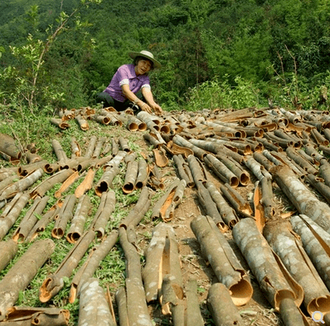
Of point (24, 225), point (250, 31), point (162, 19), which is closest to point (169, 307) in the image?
point (24, 225)

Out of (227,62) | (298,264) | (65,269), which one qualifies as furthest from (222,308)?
(227,62)

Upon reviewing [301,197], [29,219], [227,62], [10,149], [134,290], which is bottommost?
[227,62]

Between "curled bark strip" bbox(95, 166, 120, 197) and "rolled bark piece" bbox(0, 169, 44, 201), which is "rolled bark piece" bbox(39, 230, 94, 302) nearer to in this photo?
"curled bark strip" bbox(95, 166, 120, 197)

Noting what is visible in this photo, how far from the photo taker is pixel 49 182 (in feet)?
14.5

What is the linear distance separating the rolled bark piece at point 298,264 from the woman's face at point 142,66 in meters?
4.89

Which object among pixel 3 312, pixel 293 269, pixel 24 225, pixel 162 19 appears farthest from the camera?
pixel 162 19

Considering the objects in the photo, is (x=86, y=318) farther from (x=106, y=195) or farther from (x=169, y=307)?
(x=106, y=195)

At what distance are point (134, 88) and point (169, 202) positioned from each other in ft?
13.6

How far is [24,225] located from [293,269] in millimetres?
2332

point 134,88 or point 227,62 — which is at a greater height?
point 134,88

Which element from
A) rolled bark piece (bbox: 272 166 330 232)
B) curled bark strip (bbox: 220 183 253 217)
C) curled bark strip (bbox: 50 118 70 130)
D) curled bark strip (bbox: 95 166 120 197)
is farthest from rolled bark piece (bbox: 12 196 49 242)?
rolled bark piece (bbox: 272 166 330 232)

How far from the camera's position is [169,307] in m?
2.43

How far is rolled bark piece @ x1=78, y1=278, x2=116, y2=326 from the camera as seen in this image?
7.70 ft

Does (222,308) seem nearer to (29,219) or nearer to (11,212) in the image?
(29,219)
